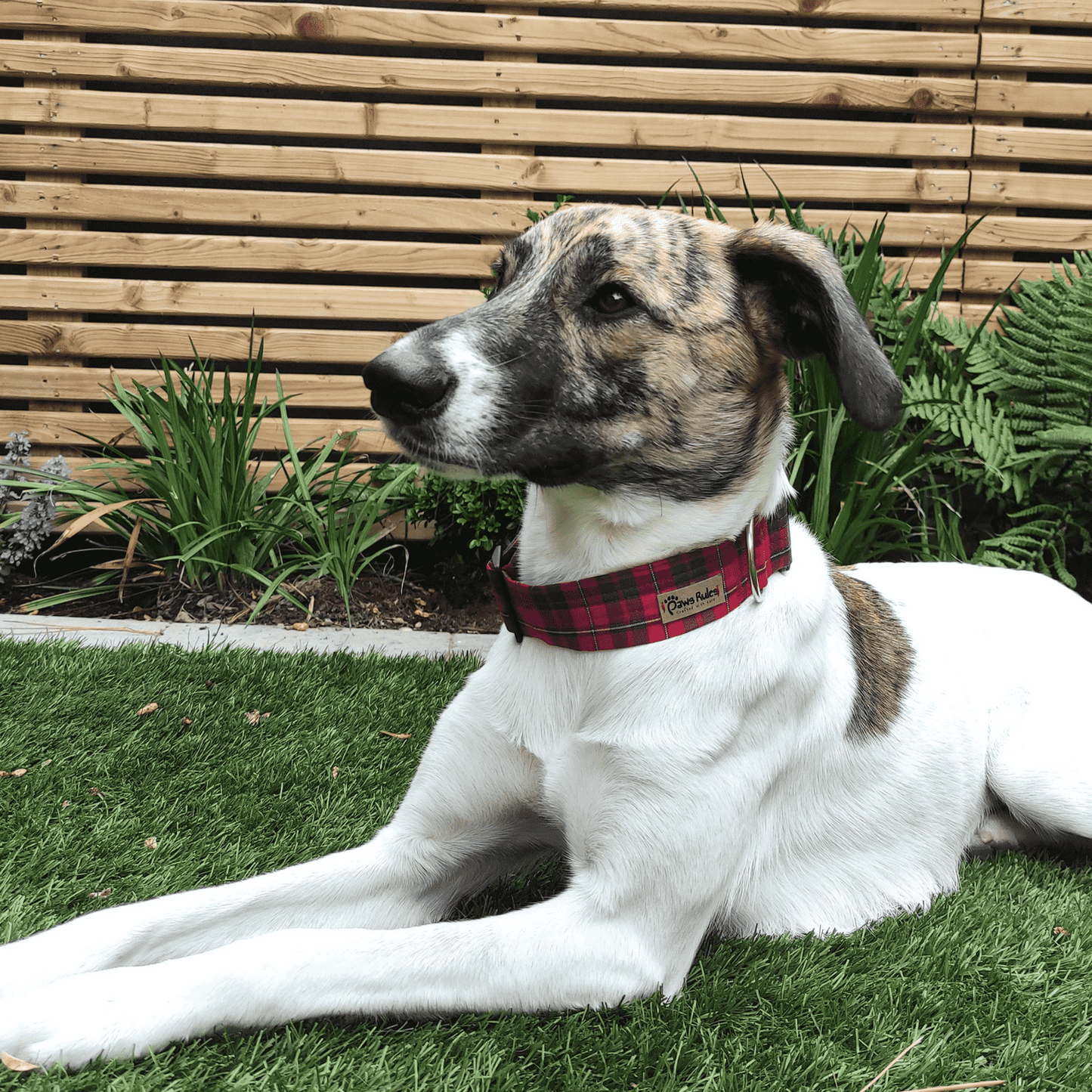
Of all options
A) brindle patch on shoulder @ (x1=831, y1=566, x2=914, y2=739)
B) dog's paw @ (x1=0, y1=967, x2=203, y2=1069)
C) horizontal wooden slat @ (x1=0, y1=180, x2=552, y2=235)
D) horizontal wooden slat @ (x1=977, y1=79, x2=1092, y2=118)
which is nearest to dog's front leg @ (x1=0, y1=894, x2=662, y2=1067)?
dog's paw @ (x1=0, y1=967, x2=203, y2=1069)

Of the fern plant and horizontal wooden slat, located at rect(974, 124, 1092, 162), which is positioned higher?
horizontal wooden slat, located at rect(974, 124, 1092, 162)

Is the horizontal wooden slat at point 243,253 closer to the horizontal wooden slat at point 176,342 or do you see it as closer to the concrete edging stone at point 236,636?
the horizontal wooden slat at point 176,342

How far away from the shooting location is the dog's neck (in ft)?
6.45

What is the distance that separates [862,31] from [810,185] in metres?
0.85

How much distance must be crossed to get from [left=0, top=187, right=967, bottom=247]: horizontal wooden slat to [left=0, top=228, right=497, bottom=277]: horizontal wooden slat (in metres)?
0.10

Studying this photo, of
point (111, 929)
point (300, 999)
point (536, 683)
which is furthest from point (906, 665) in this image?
point (111, 929)

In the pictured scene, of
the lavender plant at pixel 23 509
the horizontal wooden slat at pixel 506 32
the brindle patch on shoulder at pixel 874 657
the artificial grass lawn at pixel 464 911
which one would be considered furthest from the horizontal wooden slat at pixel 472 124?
the brindle patch on shoulder at pixel 874 657

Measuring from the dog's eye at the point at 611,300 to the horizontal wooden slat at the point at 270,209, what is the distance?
3.47 m

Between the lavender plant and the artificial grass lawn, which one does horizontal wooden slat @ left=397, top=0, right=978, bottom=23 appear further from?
the artificial grass lawn

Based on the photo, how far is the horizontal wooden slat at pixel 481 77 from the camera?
5109 millimetres

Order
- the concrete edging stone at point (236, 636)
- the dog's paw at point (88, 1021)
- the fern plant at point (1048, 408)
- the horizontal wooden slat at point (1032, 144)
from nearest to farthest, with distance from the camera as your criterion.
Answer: the dog's paw at point (88, 1021) → the concrete edging stone at point (236, 636) → the fern plant at point (1048, 408) → the horizontal wooden slat at point (1032, 144)

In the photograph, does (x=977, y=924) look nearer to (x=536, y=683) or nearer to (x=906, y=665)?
(x=906, y=665)

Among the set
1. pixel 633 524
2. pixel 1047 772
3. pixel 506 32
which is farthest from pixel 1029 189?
pixel 633 524

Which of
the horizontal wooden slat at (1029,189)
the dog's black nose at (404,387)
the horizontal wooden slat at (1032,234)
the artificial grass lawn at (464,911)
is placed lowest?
the artificial grass lawn at (464,911)
